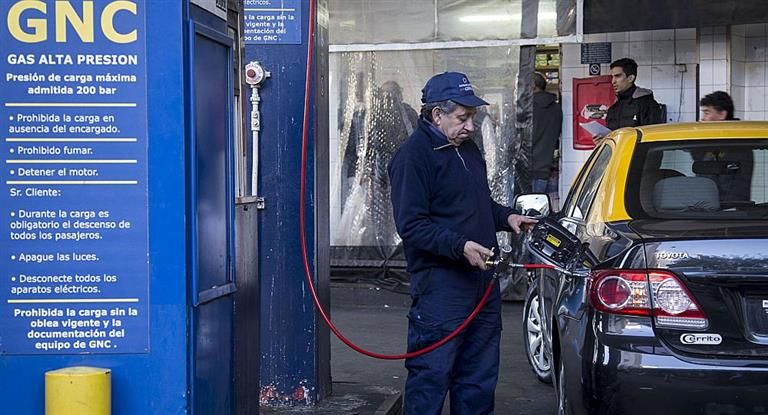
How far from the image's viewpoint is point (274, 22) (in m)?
6.72

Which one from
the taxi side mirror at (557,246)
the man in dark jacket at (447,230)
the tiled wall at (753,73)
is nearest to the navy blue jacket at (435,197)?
the man in dark jacket at (447,230)

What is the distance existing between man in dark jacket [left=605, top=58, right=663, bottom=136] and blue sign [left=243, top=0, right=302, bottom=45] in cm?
456

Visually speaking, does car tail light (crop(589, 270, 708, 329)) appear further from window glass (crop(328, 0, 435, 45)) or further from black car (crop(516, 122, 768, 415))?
window glass (crop(328, 0, 435, 45))

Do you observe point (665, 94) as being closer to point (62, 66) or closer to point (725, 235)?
point (725, 235)

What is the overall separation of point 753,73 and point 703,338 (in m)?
7.51

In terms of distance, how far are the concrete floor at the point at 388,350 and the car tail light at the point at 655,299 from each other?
9.32 ft

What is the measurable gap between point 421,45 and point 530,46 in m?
1.07

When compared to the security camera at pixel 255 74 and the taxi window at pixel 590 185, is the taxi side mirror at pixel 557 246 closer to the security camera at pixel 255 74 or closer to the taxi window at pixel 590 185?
the taxi window at pixel 590 185

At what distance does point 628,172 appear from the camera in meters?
5.61

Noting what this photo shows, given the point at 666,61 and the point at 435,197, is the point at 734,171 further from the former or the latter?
the point at 666,61

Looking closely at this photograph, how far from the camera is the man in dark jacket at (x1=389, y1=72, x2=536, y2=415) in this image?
558 centimetres

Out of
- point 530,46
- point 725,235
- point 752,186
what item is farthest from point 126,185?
point 530,46

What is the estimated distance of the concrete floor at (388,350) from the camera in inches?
314

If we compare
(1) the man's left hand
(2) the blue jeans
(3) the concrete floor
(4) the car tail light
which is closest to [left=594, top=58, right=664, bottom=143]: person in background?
(2) the blue jeans
